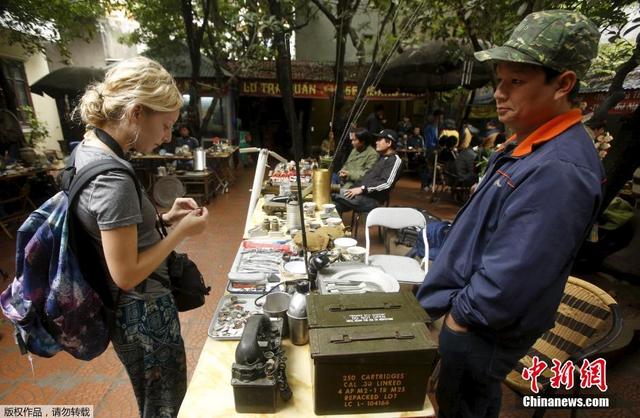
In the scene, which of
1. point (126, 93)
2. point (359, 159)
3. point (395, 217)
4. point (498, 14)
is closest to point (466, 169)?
point (359, 159)

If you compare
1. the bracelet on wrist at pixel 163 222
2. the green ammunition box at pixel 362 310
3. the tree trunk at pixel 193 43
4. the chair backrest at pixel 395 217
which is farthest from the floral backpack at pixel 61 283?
the tree trunk at pixel 193 43

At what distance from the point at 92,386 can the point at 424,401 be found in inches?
98.8

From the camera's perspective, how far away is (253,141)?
14.1 meters

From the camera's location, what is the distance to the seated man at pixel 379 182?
188 inches

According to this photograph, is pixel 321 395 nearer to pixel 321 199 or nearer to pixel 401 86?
pixel 321 199

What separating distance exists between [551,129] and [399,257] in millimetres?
2246

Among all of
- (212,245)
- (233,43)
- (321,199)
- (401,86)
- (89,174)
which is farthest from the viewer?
(233,43)

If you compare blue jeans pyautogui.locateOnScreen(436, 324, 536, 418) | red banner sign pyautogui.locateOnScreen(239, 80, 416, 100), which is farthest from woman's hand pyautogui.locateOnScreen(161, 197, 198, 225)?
red banner sign pyautogui.locateOnScreen(239, 80, 416, 100)

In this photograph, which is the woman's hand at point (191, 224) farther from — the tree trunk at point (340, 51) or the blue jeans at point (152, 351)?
the tree trunk at point (340, 51)

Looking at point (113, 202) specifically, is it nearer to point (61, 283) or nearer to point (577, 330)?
point (61, 283)

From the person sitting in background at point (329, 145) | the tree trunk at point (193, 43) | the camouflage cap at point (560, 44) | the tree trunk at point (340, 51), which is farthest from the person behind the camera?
the tree trunk at point (193, 43)

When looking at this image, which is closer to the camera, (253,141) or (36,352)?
(36,352)

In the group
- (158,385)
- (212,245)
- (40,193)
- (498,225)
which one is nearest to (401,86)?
(212,245)

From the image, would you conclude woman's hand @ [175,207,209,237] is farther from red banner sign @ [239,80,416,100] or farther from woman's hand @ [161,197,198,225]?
red banner sign @ [239,80,416,100]
